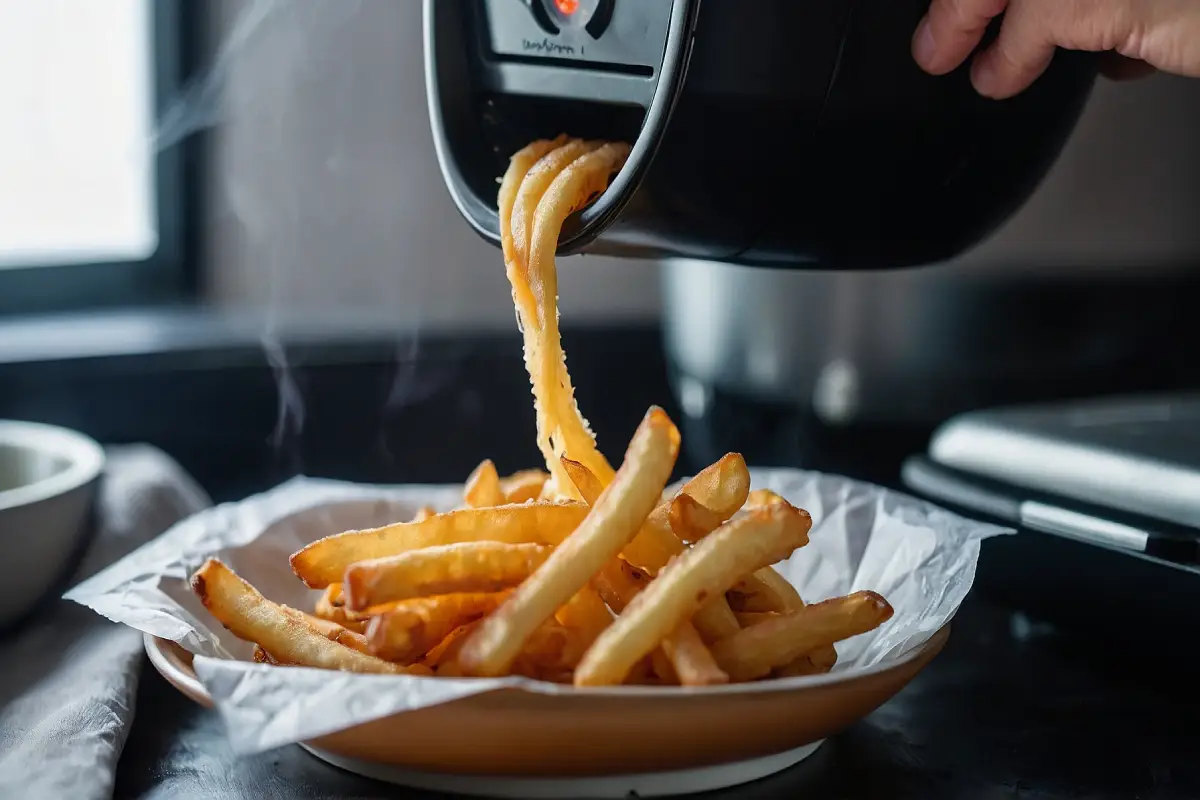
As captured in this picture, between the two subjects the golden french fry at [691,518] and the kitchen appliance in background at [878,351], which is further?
the kitchen appliance in background at [878,351]

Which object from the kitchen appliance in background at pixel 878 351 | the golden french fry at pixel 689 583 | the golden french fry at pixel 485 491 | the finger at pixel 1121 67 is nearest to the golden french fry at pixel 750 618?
the golden french fry at pixel 689 583

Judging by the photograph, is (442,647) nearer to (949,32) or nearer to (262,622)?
(262,622)

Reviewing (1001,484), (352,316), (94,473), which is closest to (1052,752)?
(1001,484)

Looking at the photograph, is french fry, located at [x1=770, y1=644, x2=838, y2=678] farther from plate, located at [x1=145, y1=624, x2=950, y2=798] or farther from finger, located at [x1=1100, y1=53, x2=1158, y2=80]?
finger, located at [x1=1100, y1=53, x2=1158, y2=80]

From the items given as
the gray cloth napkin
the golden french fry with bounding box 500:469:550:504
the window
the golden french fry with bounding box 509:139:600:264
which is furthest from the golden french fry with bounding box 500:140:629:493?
the window

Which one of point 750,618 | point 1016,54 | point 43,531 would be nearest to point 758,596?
point 750,618

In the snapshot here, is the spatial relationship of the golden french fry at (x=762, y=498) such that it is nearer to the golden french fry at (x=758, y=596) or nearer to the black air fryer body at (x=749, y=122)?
the golden french fry at (x=758, y=596)

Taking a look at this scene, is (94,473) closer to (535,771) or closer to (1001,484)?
(535,771)
